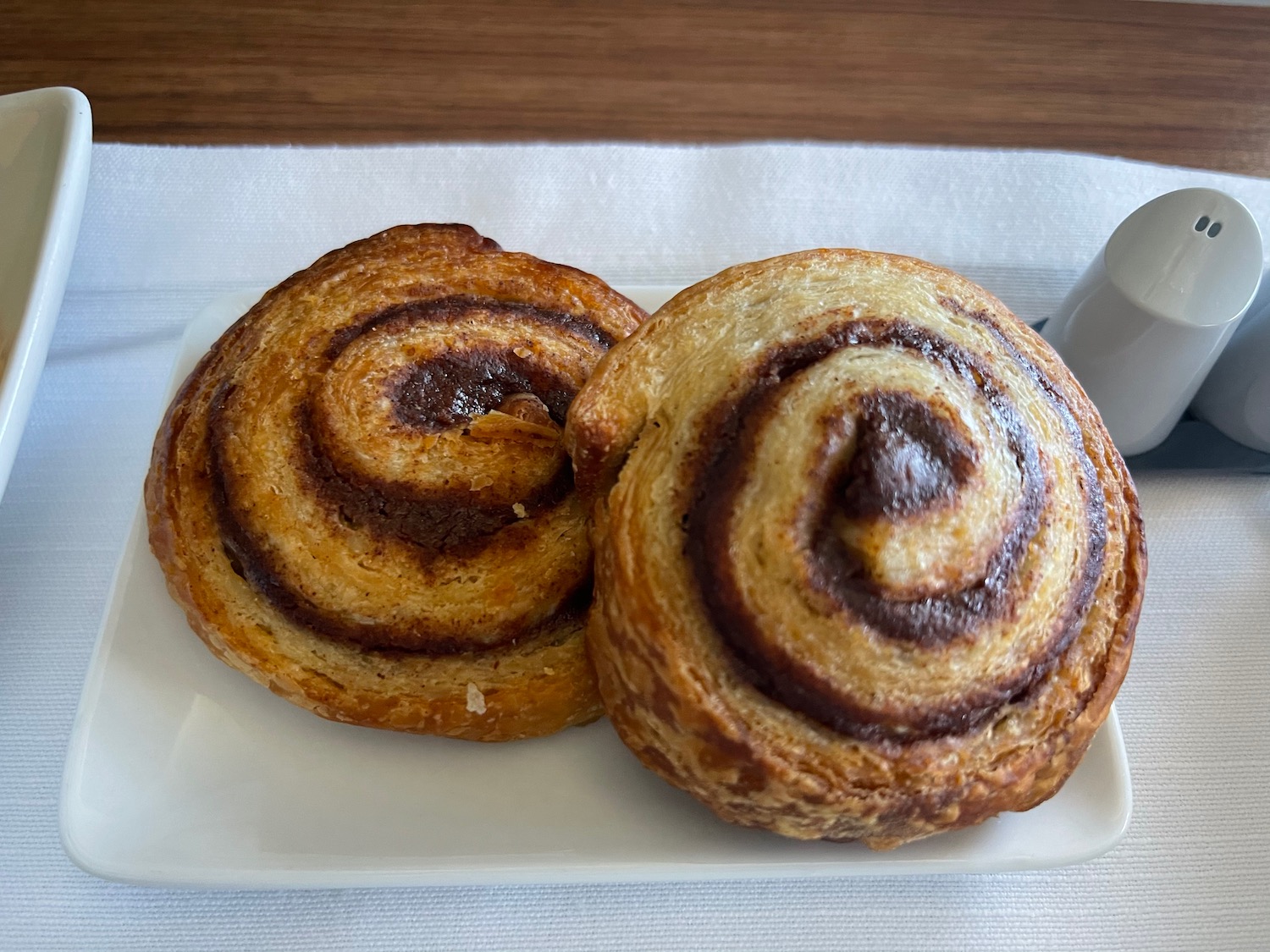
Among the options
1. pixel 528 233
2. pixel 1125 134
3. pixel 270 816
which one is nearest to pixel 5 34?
pixel 528 233

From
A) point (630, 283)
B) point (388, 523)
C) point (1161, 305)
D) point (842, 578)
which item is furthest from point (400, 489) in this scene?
point (1161, 305)

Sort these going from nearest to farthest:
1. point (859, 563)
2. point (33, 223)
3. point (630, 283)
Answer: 1. point (859, 563)
2. point (33, 223)
3. point (630, 283)

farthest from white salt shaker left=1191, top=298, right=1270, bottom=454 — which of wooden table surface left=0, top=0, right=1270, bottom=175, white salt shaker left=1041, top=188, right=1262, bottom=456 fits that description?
wooden table surface left=0, top=0, right=1270, bottom=175

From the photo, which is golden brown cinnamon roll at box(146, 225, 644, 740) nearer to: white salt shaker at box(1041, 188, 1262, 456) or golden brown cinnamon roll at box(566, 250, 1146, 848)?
golden brown cinnamon roll at box(566, 250, 1146, 848)

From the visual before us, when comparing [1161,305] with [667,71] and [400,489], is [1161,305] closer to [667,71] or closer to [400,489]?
[400,489]

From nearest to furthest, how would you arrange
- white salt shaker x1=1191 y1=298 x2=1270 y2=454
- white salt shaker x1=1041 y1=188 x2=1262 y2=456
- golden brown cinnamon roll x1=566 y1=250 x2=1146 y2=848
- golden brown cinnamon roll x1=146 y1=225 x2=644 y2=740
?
golden brown cinnamon roll x1=566 y1=250 x2=1146 y2=848 < golden brown cinnamon roll x1=146 y1=225 x2=644 y2=740 < white salt shaker x1=1041 y1=188 x2=1262 y2=456 < white salt shaker x1=1191 y1=298 x2=1270 y2=454

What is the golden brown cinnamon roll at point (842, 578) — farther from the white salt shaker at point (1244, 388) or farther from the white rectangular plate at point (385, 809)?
the white salt shaker at point (1244, 388)

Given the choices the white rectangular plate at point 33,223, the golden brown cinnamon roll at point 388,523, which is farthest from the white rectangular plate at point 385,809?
the white rectangular plate at point 33,223
